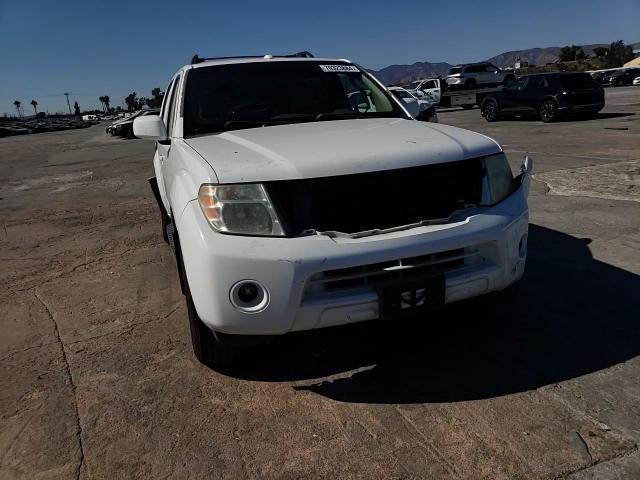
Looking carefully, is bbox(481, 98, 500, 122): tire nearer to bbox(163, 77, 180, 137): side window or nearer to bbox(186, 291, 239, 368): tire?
bbox(163, 77, 180, 137): side window

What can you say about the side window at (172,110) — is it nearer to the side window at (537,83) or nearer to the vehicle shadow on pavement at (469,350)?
the vehicle shadow on pavement at (469,350)

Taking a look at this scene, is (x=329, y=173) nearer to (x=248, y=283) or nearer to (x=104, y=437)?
(x=248, y=283)

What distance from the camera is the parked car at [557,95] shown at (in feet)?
54.4

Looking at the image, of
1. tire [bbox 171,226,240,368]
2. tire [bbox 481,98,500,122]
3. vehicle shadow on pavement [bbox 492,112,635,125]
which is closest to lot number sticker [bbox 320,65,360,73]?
tire [bbox 171,226,240,368]

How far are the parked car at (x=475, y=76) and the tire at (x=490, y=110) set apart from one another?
10.6m

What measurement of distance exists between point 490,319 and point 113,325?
256 centimetres

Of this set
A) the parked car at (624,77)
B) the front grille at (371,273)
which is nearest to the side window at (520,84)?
the front grille at (371,273)

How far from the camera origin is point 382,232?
2562 mm

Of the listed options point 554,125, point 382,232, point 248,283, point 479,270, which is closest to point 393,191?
point 382,232

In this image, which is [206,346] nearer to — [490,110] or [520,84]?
[520,84]

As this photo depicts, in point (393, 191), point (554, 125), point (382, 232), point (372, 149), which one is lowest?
point (554, 125)

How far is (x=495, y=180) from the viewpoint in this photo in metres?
2.92

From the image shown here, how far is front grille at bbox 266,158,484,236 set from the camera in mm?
2535

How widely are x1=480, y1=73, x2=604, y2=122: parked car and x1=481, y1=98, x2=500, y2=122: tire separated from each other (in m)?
1.03
